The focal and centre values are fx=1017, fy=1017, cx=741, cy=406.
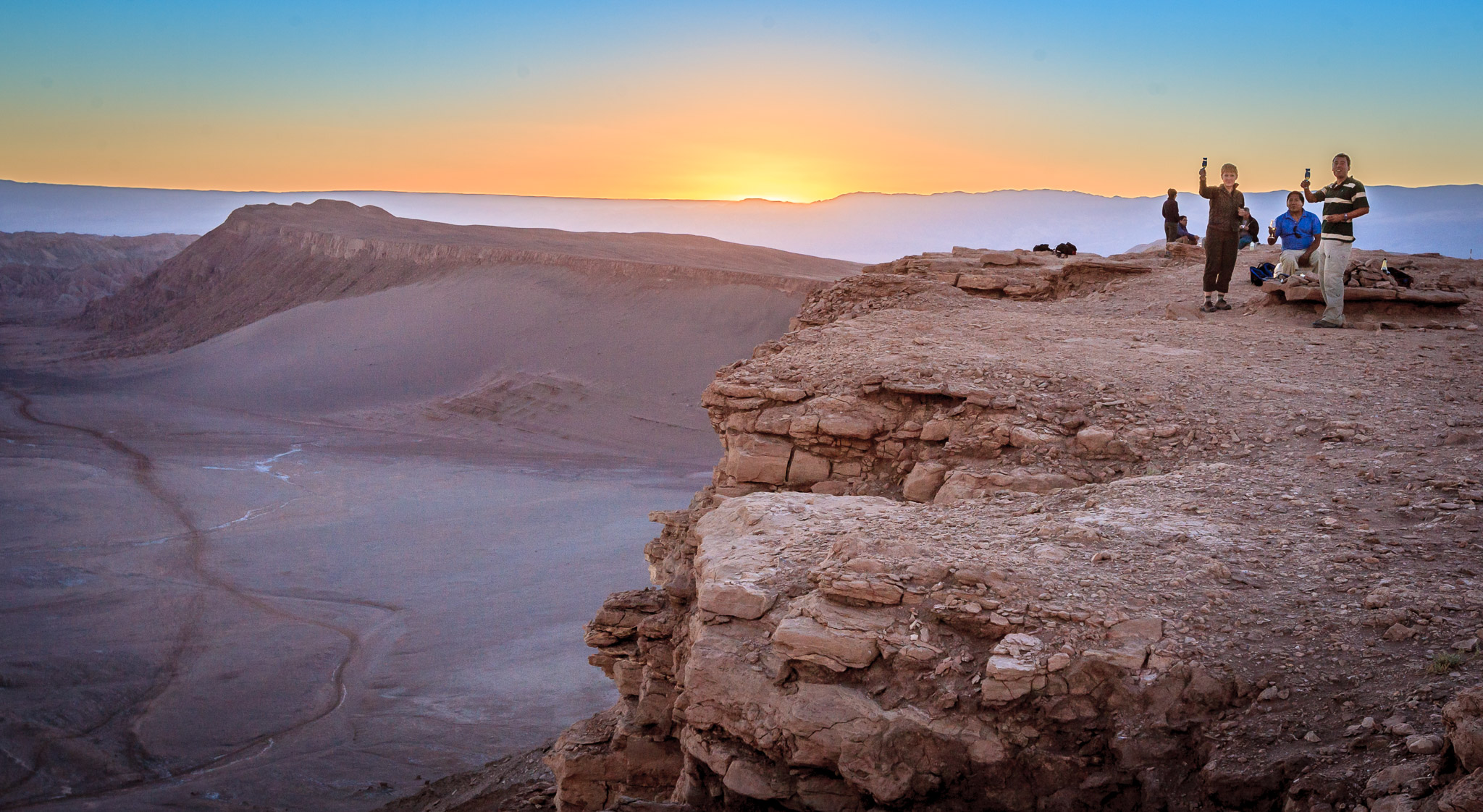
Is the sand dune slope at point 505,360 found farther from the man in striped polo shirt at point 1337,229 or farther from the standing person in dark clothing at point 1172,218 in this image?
the man in striped polo shirt at point 1337,229

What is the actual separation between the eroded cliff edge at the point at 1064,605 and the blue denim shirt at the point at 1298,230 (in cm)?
378

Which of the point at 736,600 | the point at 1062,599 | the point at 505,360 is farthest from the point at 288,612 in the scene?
the point at 505,360

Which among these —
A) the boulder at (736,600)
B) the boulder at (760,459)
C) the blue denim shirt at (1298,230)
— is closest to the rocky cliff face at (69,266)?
the boulder at (760,459)

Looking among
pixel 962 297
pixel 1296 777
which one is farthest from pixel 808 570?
pixel 962 297

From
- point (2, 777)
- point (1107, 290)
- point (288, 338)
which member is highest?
point (1107, 290)

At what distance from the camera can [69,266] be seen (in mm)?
64625

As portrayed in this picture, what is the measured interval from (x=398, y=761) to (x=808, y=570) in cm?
765

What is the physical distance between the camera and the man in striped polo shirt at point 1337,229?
28.3ft

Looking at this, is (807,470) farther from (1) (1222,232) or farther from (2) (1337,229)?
(1) (1222,232)

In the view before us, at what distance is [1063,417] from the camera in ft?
21.2

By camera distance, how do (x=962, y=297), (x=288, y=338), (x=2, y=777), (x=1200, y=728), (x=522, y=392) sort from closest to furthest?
(x=1200, y=728)
(x=2, y=777)
(x=962, y=297)
(x=522, y=392)
(x=288, y=338)

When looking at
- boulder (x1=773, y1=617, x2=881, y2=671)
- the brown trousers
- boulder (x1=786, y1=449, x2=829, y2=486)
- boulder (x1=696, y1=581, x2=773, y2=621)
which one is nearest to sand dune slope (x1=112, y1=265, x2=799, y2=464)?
the brown trousers

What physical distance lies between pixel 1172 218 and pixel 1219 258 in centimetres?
623

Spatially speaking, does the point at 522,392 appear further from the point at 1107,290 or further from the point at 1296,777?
the point at 1296,777
